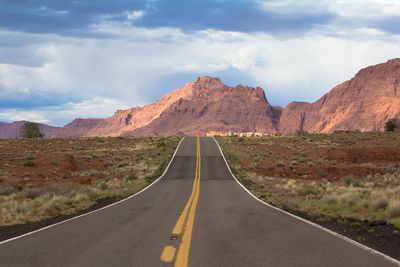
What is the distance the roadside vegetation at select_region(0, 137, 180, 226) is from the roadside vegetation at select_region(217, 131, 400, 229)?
9033 millimetres

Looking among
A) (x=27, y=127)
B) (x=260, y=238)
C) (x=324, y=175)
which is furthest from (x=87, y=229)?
(x=27, y=127)

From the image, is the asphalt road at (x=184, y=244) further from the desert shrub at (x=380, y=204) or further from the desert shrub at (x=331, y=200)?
the desert shrub at (x=331, y=200)

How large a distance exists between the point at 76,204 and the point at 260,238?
33.2 ft

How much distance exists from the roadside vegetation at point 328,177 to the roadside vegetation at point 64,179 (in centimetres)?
903

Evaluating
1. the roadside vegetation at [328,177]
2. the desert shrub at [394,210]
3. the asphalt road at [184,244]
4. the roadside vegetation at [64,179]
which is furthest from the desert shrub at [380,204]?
the roadside vegetation at [64,179]

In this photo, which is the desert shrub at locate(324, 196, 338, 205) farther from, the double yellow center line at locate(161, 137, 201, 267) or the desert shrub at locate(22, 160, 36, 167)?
the desert shrub at locate(22, 160, 36, 167)

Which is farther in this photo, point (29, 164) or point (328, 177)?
point (29, 164)

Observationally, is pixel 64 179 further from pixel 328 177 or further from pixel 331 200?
pixel 328 177

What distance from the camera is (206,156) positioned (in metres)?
44.6

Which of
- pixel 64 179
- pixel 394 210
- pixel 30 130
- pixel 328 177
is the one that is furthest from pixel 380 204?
pixel 30 130

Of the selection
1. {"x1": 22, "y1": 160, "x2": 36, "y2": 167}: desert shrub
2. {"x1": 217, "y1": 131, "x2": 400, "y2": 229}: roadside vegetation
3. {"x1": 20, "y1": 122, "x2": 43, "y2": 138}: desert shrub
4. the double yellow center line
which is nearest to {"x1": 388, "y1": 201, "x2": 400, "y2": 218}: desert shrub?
{"x1": 217, "y1": 131, "x2": 400, "y2": 229}: roadside vegetation

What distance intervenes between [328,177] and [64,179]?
→ 24.6 metres

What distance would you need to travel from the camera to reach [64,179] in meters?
28.4

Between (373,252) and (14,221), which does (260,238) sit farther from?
(14,221)
